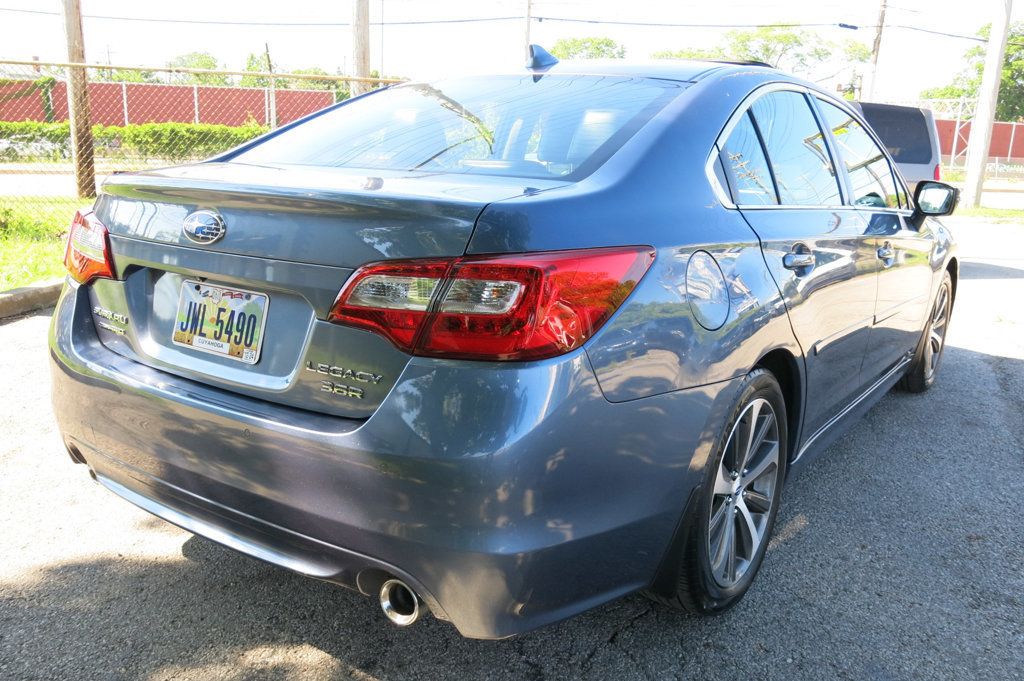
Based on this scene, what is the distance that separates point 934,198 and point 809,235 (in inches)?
63.3

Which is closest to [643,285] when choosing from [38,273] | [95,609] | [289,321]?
[289,321]

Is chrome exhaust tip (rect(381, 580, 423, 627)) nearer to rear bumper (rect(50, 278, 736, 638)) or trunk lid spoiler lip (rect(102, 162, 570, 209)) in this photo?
rear bumper (rect(50, 278, 736, 638))

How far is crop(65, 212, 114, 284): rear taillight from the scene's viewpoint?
2.42m

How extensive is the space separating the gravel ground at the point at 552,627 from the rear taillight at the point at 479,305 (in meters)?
1.05

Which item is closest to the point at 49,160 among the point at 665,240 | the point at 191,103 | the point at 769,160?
the point at 769,160

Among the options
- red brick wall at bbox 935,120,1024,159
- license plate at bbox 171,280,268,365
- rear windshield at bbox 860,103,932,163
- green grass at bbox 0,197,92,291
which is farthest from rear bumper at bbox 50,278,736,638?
red brick wall at bbox 935,120,1024,159

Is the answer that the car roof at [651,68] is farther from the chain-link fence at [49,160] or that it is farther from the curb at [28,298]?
the curb at [28,298]

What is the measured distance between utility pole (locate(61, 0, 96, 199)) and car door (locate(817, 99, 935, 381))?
9.59m

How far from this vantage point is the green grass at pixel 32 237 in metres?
7.26

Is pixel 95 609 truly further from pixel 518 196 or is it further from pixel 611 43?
pixel 611 43

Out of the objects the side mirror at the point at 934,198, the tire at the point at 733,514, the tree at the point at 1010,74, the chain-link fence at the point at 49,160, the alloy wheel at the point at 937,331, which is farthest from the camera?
the tree at the point at 1010,74

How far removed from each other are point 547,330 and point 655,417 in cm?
41

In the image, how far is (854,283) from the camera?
3250 millimetres

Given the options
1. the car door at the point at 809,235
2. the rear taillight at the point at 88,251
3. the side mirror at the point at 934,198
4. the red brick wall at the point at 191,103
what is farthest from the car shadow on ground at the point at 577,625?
the red brick wall at the point at 191,103
